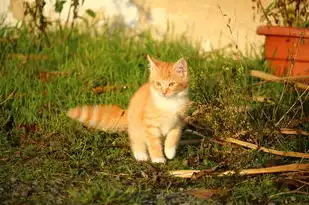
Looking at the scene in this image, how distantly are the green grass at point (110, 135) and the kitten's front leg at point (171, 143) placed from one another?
62mm

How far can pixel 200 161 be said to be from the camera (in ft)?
13.1

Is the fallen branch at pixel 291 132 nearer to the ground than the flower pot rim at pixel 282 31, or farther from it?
nearer to the ground

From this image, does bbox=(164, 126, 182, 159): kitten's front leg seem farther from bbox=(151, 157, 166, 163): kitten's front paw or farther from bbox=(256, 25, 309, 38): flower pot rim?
bbox=(256, 25, 309, 38): flower pot rim

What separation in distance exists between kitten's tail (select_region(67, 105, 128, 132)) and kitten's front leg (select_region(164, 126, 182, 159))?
0.47m

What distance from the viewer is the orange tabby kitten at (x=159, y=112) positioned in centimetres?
402

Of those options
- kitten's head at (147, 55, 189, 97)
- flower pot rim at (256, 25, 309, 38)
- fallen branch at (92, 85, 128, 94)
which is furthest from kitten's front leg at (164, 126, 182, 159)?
flower pot rim at (256, 25, 309, 38)

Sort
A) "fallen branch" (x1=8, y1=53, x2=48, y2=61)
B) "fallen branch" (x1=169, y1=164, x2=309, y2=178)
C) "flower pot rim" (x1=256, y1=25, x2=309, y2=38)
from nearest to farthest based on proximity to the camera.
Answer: "fallen branch" (x1=169, y1=164, x2=309, y2=178) → "flower pot rim" (x1=256, y1=25, x2=309, y2=38) → "fallen branch" (x1=8, y1=53, x2=48, y2=61)

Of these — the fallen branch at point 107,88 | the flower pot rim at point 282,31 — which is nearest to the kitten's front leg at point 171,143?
the fallen branch at point 107,88

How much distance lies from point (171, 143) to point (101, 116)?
2.08 ft

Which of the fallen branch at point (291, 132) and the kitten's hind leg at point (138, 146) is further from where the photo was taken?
the kitten's hind leg at point (138, 146)

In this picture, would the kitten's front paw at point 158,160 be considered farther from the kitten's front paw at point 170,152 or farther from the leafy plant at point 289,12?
the leafy plant at point 289,12

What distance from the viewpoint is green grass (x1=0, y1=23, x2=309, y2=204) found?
330cm

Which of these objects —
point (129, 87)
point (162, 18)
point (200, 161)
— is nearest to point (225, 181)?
point (200, 161)

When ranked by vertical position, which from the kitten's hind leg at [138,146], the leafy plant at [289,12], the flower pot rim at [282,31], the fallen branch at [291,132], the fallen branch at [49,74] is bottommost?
the kitten's hind leg at [138,146]
